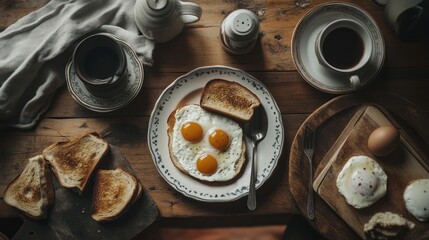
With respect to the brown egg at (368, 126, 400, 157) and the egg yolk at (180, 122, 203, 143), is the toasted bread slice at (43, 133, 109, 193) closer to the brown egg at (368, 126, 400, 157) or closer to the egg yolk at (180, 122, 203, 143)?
the egg yolk at (180, 122, 203, 143)

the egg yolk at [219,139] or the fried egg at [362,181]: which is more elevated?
the egg yolk at [219,139]

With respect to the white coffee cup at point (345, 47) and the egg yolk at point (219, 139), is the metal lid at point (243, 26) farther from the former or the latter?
the egg yolk at point (219, 139)

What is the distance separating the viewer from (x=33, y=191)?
5.90 feet

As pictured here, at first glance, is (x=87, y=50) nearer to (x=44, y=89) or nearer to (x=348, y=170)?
(x=44, y=89)

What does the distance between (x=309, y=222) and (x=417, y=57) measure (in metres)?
0.83

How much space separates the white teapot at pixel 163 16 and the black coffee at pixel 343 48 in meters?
0.52

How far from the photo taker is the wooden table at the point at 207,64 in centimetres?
184

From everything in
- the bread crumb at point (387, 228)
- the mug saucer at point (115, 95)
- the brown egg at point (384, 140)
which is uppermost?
the mug saucer at point (115, 95)

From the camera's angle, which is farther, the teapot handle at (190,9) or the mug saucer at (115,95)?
the mug saucer at (115,95)

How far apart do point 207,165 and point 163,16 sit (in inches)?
23.1

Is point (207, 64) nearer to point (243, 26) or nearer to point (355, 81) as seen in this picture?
point (243, 26)

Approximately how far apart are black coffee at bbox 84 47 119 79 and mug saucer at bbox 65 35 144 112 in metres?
0.10

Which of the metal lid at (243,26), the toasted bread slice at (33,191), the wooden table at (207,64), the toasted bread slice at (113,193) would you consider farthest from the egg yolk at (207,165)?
the toasted bread slice at (33,191)

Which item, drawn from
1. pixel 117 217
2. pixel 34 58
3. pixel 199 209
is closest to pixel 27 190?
pixel 117 217
